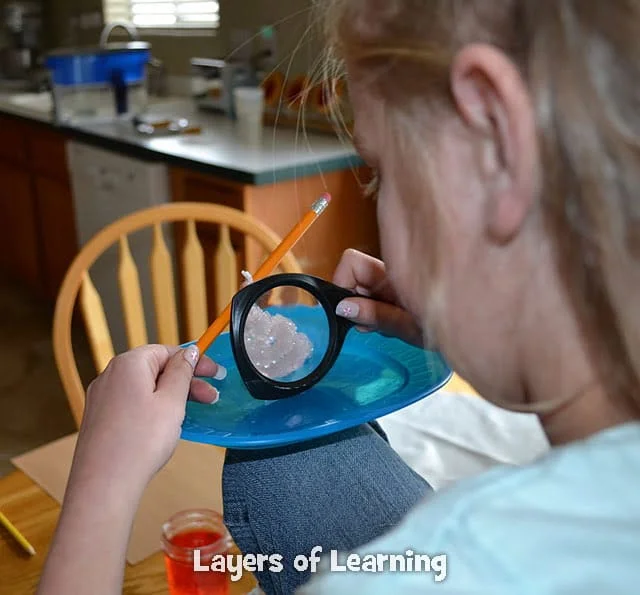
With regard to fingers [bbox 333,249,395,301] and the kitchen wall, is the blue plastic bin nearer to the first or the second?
the kitchen wall

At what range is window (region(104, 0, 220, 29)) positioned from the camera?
3.07m

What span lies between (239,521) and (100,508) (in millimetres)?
209

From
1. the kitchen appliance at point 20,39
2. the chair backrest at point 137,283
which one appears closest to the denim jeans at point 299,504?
the chair backrest at point 137,283

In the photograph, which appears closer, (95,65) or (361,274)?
(361,274)

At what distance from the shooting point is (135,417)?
60 centimetres

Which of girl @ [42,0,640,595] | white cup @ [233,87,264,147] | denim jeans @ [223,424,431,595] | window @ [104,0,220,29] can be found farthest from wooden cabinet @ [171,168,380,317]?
girl @ [42,0,640,595]

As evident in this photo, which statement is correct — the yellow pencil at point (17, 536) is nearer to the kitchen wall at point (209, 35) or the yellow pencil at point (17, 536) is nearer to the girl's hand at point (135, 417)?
the girl's hand at point (135, 417)

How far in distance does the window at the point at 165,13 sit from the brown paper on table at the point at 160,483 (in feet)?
7.55

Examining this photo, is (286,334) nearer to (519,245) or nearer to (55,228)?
(519,245)

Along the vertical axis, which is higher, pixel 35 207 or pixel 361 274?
pixel 361 274

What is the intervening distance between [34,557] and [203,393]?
0.89 ft

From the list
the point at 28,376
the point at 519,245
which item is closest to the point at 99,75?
the point at 28,376

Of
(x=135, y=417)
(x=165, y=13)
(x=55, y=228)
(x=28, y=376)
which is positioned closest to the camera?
(x=135, y=417)

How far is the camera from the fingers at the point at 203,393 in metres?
0.69
